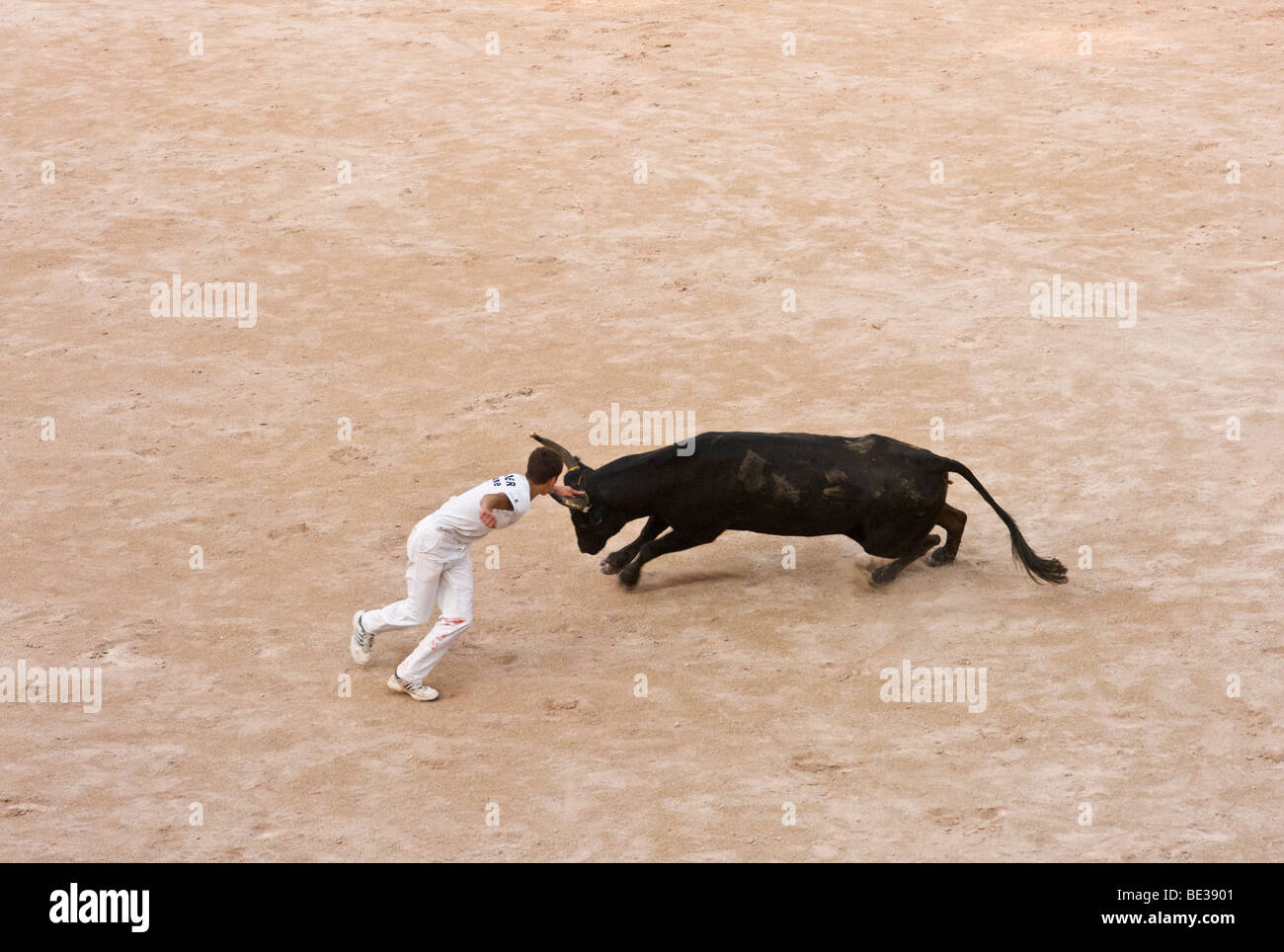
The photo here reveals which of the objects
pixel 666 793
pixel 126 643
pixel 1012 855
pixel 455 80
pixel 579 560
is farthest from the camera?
pixel 455 80

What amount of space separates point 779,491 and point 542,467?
1.66 m

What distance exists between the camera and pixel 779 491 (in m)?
9.66

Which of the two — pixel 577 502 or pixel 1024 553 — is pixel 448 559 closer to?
pixel 577 502

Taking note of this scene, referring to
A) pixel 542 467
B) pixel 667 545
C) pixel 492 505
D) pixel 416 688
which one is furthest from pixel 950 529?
pixel 416 688

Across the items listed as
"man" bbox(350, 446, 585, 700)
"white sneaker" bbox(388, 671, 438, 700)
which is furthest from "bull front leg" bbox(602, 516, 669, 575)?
"white sneaker" bbox(388, 671, 438, 700)

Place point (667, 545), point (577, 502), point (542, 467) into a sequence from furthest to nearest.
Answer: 1. point (667, 545)
2. point (577, 502)
3. point (542, 467)

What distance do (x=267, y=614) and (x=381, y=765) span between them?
78.2 inches

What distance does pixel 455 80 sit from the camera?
61.0ft

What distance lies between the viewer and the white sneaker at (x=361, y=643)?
9.22m

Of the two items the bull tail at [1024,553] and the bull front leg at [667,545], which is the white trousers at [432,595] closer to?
the bull front leg at [667,545]

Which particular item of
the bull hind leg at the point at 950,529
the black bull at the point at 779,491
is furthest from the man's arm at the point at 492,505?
the bull hind leg at the point at 950,529

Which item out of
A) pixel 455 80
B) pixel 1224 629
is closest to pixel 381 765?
pixel 1224 629

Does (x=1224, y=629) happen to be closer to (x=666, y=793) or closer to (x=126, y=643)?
(x=666, y=793)

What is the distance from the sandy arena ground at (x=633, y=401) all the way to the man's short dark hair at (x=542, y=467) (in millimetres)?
1239
